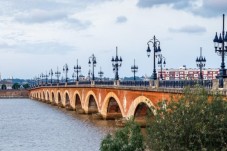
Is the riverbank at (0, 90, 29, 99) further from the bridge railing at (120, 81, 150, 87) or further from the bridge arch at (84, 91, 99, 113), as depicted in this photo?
the bridge railing at (120, 81, 150, 87)

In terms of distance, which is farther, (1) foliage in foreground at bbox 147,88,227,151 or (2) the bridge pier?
(2) the bridge pier

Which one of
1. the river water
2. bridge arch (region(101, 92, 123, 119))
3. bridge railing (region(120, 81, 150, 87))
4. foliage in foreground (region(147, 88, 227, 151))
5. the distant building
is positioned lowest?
the river water

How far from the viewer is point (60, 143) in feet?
159

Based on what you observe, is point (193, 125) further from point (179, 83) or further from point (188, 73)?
point (188, 73)

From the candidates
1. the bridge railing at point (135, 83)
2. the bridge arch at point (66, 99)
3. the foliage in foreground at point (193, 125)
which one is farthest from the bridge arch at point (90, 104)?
the foliage in foreground at point (193, 125)

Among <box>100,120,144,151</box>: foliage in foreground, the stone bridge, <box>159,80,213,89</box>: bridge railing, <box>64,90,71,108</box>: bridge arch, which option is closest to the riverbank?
the stone bridge

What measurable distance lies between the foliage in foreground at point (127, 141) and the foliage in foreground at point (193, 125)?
1.47 m

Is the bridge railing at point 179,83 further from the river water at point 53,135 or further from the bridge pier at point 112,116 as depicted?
the bridge pier at point 112,116

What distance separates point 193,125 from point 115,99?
42.0 metres

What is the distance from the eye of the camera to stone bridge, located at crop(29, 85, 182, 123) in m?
46.6

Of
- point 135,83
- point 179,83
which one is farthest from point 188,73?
point 179,83

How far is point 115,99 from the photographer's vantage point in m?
65.4

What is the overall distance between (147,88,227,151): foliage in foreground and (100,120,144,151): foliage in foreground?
147 cm

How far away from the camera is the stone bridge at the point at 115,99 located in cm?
4656
